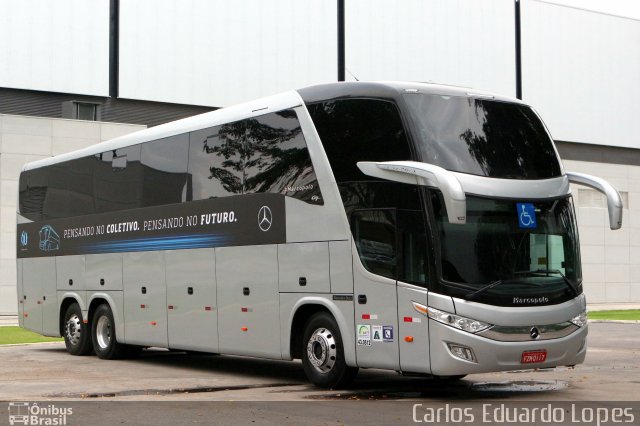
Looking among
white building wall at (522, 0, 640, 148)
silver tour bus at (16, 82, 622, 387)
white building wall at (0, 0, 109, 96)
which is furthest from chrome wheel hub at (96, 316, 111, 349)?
white building wall at (522, 0, 640, 148)

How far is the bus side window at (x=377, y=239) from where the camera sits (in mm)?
13227

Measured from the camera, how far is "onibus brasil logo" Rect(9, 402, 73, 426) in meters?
10.7

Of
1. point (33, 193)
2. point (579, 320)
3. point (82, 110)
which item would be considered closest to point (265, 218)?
point (579, 320)

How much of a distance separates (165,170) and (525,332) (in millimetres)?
7755

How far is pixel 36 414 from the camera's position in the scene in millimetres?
11320

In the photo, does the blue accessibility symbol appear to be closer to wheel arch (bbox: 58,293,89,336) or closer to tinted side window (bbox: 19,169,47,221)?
tinted side window (bbox: 19,169,47,221)

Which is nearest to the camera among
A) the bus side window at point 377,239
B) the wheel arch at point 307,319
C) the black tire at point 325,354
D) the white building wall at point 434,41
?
the bus side window at point 377,239

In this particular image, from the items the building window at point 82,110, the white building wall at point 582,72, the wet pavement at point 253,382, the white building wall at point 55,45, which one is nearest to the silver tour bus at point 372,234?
the wet pavement at point 253,382

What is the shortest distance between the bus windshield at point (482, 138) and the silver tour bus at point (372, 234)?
21mm

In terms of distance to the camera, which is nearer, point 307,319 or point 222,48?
point 307,319

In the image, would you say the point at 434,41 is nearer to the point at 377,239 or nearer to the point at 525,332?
the point at 377,239

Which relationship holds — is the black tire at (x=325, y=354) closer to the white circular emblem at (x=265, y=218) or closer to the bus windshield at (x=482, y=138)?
the white circular emblem at (x=265, y=218)

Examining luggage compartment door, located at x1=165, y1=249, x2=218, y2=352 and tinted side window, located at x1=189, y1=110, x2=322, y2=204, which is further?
luggage compartment door, located at x1=165, y1=249, x2=218, y2=352

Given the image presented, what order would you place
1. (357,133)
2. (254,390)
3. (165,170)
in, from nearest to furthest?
(357,133) < (254,390) < (165,170)
